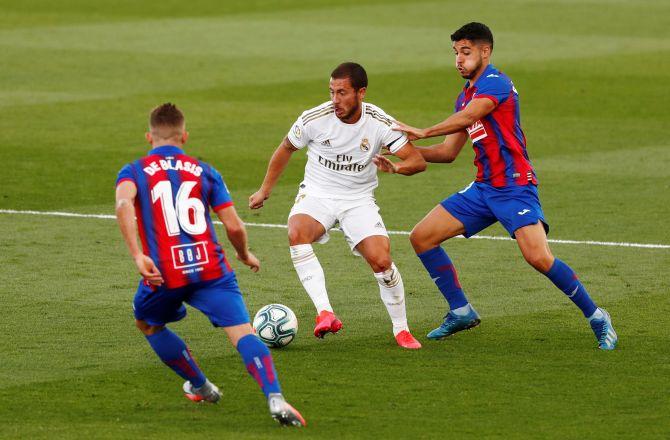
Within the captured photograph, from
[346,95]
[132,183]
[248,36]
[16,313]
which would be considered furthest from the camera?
[248,36]

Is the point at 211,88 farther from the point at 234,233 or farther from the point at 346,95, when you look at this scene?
the point at 234,233

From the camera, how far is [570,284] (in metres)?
9.51

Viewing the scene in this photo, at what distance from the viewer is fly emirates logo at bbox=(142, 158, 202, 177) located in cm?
755

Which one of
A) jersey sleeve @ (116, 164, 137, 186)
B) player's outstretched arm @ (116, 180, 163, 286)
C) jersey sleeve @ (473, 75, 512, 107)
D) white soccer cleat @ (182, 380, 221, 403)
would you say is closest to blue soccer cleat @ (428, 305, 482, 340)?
jersey sleeve @ (473, 75, 512, 107)

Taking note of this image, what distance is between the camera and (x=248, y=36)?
2880 cm

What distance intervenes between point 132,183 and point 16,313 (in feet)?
10.3

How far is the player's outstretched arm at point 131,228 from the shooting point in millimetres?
7277

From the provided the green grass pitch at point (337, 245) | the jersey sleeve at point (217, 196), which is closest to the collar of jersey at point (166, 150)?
the jersey sleeve at point (217, 196)

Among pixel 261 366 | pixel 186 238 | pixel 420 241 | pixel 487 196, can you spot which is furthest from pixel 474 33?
pixel 261 366

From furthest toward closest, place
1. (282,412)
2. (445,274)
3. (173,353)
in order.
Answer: (445,274), (173,353), (282,412)

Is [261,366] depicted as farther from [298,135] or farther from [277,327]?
[298,135]

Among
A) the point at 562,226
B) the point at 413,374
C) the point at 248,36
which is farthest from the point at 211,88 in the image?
the point at 413,374

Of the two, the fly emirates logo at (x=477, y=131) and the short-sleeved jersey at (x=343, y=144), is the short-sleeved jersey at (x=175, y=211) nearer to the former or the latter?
the short-sleeved jersey at (x=343, y=144)

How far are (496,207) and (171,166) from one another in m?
2.95
